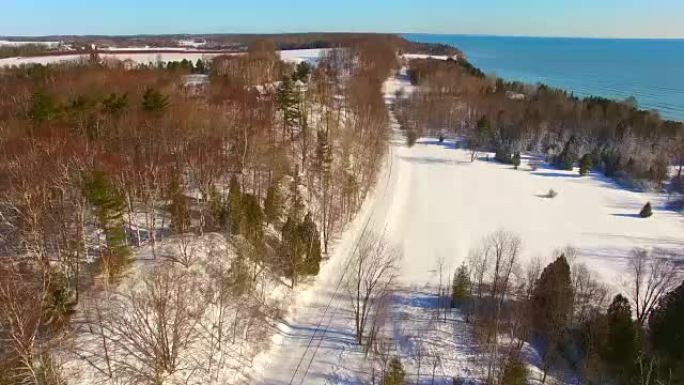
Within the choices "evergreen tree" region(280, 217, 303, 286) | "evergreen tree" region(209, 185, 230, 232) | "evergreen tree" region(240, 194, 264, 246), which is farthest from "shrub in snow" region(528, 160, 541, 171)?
"evergreen tree" region(209, 185, 230, 232)

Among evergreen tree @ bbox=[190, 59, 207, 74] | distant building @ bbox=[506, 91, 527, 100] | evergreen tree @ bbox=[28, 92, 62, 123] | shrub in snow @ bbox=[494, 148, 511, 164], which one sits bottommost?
shrub in snow @ bbox=[494, 148, 511, 164]

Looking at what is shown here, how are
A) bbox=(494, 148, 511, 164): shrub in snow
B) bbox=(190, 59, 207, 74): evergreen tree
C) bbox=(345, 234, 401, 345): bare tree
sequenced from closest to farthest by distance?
bbox=(345, 234, 401, 345): bare tree → bbox=(494, 148, 511, 164): shrub in snow → bbox=(190, 59, 207, 74): evergreen tree

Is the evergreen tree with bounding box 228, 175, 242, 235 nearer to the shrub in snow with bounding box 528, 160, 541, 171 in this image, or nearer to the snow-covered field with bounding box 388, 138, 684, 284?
the snow-covered field with bounding box 388, 138, 684, 284

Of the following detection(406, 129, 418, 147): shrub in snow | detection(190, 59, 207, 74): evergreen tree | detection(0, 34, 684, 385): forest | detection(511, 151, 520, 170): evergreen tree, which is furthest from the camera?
detection(190, 59, 207, 74): evergreen tree

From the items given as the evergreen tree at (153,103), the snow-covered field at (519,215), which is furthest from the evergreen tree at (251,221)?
the evergreen tree at (153,103)

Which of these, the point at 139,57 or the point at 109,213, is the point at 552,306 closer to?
the point at 109,213

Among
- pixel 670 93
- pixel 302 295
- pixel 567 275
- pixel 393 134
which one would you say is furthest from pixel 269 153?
pixel 670 93

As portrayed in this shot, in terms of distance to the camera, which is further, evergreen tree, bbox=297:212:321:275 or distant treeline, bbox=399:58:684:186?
distant treeline, bbox=399:58:684:186

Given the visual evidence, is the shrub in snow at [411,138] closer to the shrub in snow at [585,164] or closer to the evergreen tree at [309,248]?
the shrub in snow at [585,164]

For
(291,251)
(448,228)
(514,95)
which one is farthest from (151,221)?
(514,95)
